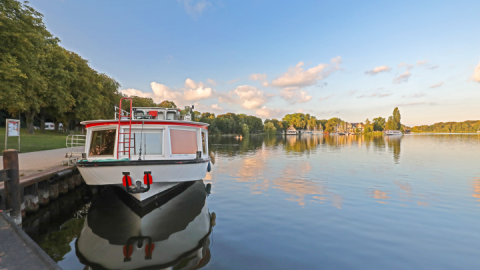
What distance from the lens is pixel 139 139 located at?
9391 mm

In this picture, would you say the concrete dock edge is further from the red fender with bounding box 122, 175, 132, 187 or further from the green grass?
the green grass

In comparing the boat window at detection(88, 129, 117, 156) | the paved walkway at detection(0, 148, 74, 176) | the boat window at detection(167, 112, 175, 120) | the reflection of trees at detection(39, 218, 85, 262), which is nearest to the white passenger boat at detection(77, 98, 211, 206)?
the boat window at detection(88, 129, 117, 156)

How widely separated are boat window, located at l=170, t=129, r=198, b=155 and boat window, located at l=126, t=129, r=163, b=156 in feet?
1.55

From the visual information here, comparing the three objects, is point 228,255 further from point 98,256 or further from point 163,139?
point 163,139

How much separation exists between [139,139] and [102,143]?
1.76m

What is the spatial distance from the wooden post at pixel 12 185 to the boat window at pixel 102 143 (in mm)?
2903

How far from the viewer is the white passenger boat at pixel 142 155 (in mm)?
8250

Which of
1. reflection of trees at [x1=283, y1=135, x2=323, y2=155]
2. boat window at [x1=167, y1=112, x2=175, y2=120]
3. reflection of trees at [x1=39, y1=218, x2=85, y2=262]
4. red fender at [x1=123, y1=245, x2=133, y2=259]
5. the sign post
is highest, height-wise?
boat window at [x1=167, y1=112, x2=175, y2=120]

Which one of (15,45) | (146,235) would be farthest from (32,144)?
(146,235)

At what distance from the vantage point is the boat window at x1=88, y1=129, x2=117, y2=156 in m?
9.62

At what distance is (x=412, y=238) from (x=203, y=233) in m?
6.35

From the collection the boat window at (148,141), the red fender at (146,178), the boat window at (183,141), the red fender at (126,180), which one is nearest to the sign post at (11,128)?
the boat window at (148,141)

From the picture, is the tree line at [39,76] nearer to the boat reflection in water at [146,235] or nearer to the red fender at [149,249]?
the boat reflection in water at [146,235]

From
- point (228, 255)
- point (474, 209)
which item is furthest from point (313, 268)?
point (474, 209)
